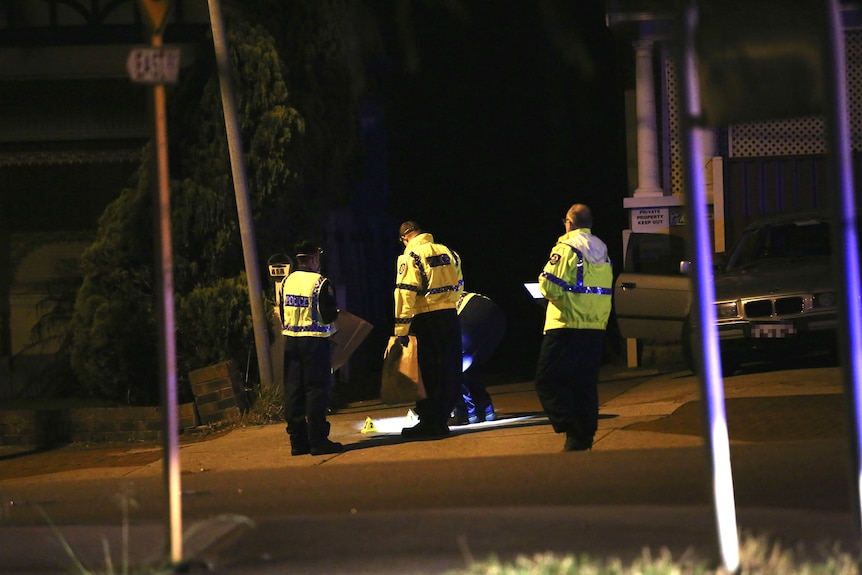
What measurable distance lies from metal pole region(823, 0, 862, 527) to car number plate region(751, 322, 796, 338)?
7203mm

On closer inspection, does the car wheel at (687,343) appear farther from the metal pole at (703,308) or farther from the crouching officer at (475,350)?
the metal pole at (703,308)

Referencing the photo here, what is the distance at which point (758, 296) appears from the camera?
41.7ft

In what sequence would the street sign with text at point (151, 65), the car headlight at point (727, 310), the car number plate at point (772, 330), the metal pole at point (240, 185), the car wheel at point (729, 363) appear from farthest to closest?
1. the car wheel at point (729, 363)
2. the car headlight at point (727, 310)
3. the car number plate at point (772, 330)
4. the metal pole at point (240, 185)
5. the street sign with text at point (151, 65)

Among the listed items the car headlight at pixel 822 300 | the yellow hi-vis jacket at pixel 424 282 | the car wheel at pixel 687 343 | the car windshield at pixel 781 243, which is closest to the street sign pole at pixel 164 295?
the yellow hi-vis jacket at pixel 424 282

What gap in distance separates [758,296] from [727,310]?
1.14 ft

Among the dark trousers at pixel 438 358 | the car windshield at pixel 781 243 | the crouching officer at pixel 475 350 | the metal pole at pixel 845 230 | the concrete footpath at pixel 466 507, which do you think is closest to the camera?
the metal pole at pixel 845 230

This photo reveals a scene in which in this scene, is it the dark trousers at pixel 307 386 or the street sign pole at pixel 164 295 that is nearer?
the street sign pole at pixel 164 295

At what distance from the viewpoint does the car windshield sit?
535 inches

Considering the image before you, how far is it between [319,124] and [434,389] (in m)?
4.20

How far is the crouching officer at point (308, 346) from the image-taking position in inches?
400

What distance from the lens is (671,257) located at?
16.0m

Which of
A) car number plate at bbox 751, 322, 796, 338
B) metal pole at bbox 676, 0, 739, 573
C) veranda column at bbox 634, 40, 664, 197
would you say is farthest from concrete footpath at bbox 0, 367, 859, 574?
veranda column at bbox 634, 40, 664, 197

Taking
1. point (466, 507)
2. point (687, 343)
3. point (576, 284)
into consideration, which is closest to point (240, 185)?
point (576, 284)

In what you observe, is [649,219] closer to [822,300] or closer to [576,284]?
Answer: [822,300]
